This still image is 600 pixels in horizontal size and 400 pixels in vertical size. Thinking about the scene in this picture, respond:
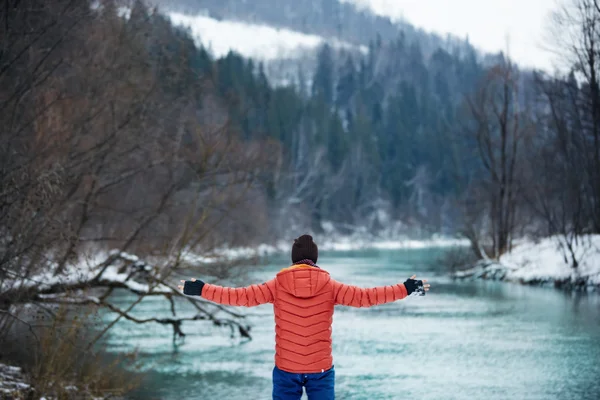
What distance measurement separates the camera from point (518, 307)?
22.1m

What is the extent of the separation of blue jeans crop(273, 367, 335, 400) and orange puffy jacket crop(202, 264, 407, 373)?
0.15 ft

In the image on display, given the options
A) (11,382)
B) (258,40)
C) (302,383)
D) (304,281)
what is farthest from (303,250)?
(258,40)

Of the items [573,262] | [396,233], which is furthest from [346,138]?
[573,262]

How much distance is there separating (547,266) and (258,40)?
163m

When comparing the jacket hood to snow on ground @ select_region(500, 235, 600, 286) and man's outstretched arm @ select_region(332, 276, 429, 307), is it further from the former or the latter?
snow on ground @ select_region(500, 235, 600, 286)

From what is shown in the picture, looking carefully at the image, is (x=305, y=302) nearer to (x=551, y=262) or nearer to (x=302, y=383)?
(x=302, y=383)

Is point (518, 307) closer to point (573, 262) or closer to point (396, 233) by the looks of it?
point (573, 262)

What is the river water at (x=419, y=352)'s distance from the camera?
1216 cm

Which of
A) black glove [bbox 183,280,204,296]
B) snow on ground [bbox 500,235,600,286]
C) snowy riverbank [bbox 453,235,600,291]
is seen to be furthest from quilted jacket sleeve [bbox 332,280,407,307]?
snow on ground [bbox 500,235,600,286]

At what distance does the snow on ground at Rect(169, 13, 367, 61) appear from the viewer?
6545 inches

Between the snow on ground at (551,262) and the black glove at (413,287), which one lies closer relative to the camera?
the black glove at (413,287)

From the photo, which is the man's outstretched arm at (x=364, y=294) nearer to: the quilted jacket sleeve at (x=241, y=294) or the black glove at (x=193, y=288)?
the quilted jacket sleeve at (x=241, y=294)

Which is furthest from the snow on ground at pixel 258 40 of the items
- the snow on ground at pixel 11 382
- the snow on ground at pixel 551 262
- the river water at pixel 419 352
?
the snow on ground at pixel 11 382

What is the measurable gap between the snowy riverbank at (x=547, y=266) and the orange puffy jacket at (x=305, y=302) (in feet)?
69.5
